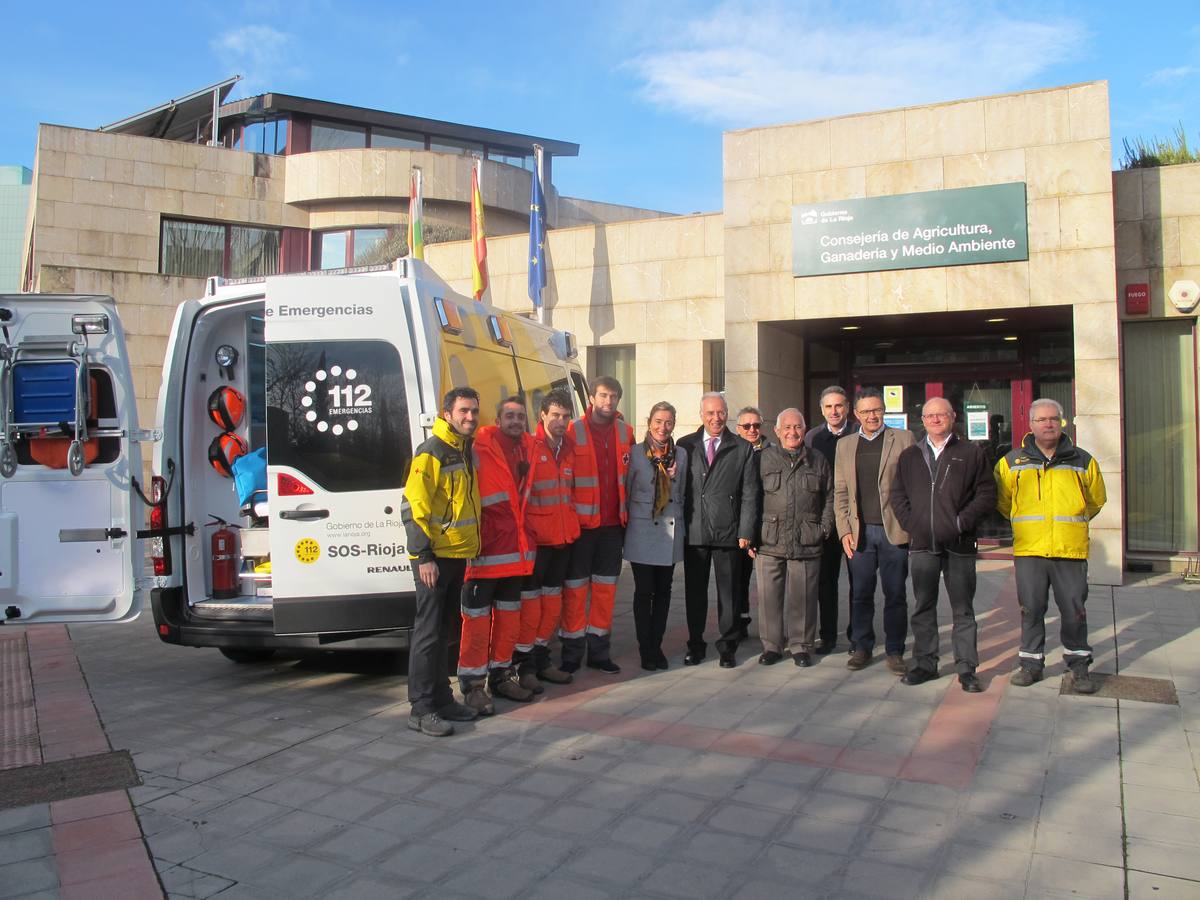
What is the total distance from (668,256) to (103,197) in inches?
507

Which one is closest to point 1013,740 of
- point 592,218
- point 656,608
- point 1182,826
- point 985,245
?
point 1182,826

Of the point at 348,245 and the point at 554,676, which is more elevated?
the point at 348,245

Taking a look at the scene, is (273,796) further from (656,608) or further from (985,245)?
(985,245)

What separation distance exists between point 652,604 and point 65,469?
378 cm

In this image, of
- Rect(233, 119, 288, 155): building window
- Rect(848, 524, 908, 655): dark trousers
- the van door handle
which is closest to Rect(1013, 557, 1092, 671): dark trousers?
Rect(848, 524, 908, 655): dark trousers

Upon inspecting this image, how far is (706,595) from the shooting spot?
21.3ft

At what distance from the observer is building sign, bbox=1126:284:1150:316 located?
9.73 meters

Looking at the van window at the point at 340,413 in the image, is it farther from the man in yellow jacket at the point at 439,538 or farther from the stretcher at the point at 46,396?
the stretcher at the point at 46,396

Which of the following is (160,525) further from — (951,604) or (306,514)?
(951,604)

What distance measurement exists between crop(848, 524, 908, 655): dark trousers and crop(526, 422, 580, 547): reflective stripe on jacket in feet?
6.44

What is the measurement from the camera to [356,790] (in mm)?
4273

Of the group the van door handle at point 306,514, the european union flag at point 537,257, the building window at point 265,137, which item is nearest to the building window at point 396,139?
the building window at point 265,137

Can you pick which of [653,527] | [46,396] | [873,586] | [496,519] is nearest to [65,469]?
[46,396]

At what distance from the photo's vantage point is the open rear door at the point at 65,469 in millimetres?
5566
